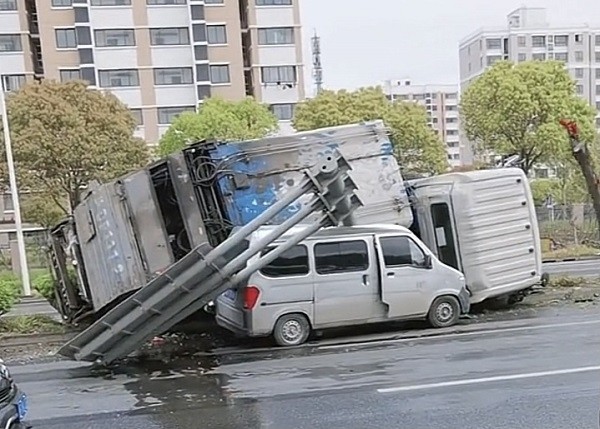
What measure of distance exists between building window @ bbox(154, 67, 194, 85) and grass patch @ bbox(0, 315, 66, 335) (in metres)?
32.6

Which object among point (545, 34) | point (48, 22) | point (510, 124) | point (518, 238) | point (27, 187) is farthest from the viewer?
point (545, 34)

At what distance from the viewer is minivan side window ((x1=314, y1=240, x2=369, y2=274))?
388 inches

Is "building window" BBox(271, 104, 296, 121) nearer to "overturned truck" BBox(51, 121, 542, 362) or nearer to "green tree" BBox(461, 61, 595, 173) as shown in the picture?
"green tree" BBox(461, 61, 595, 173)

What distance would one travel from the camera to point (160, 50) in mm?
42781

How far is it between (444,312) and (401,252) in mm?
1277

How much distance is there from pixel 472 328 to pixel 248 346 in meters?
3.53

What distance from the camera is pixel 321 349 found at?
9508 mm

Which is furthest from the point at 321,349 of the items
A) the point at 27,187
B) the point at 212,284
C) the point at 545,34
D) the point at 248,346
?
the point at 545,34

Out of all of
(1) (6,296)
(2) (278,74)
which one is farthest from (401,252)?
(2) (278,74)

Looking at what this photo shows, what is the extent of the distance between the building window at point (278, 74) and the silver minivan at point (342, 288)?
35042 millimetres

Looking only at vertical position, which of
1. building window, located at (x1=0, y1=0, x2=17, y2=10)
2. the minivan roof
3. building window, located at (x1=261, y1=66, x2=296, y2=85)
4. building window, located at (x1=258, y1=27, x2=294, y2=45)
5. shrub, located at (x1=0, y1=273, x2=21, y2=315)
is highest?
building window, located at (x1=0, y1=0, x2=17, y2=10)

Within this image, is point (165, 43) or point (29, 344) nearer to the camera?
point (29, 344)

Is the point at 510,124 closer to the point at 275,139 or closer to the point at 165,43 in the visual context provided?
the point at 275,139

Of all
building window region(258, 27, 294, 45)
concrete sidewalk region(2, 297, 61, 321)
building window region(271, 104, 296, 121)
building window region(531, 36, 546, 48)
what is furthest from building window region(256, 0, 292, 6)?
building window region(531, 36, 546, 48)
